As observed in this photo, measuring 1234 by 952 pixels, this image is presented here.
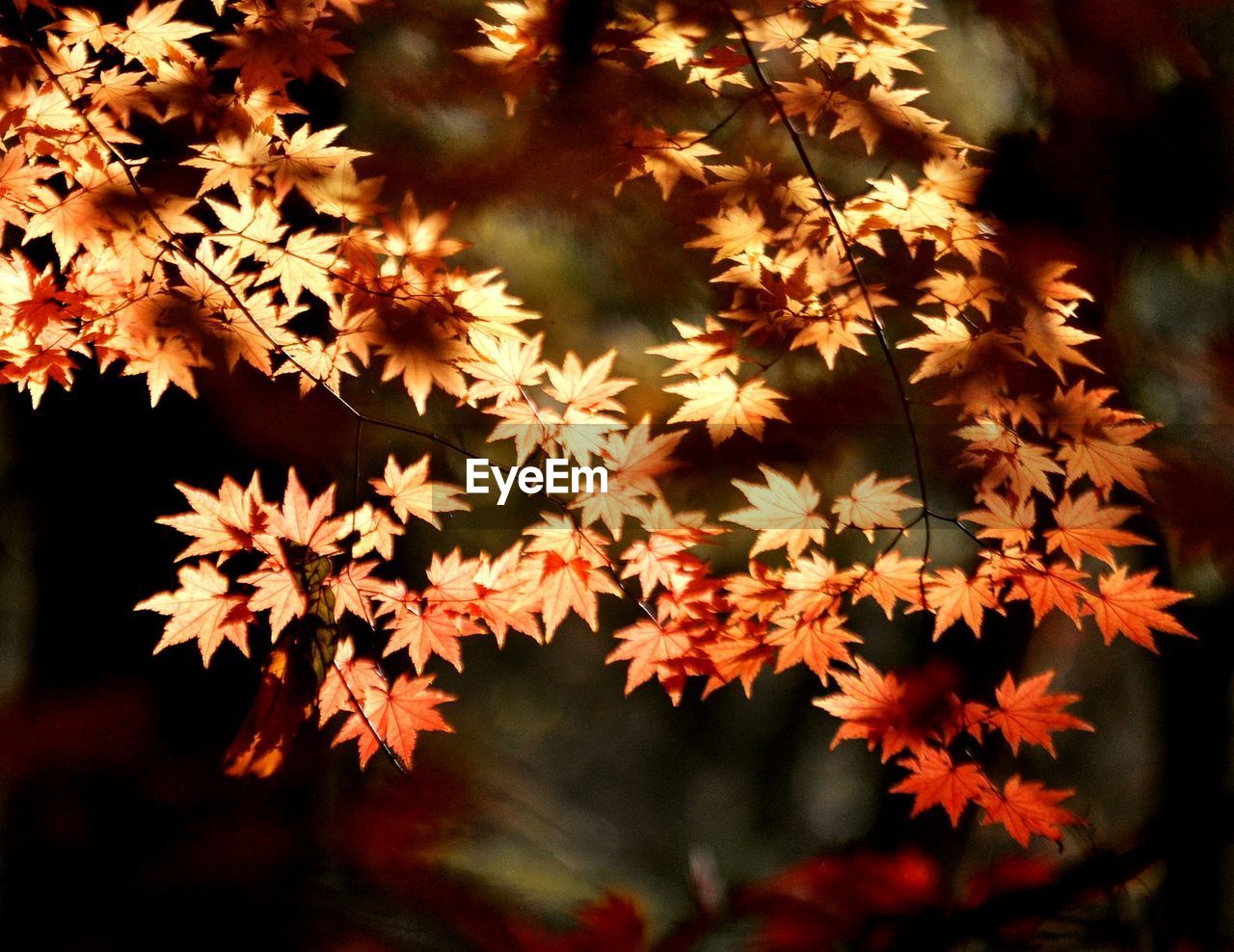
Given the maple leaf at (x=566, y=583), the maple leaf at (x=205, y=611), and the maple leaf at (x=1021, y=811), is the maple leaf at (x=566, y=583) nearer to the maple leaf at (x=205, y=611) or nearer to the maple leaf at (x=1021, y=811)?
the maple leaf at (x=205, y=611)

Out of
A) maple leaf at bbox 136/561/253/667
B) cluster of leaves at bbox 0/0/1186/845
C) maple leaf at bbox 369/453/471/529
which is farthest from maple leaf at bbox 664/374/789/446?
maple leaf at bbox 136/561/253/667

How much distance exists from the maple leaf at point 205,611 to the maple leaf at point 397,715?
270 mm

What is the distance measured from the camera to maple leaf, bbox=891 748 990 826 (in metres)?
1.52

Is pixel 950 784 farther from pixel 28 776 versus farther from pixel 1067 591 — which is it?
pixel 28 776

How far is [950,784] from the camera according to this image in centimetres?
154

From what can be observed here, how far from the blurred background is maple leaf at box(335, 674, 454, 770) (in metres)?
0.60

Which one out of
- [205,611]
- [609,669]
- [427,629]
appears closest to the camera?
[205,611]

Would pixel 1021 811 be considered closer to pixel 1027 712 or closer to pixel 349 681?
pixel 1027 712

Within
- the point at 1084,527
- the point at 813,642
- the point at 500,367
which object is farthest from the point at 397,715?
the point at 1084,527

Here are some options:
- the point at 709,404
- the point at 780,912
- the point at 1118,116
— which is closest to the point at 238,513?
the point at 709,404

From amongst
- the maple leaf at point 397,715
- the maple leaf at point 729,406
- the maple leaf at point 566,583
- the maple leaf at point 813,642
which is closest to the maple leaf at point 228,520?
the maple leaf at point 397,715

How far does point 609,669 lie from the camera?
2.25m

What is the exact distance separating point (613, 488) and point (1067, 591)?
0.86m

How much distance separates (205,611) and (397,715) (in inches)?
15.8
